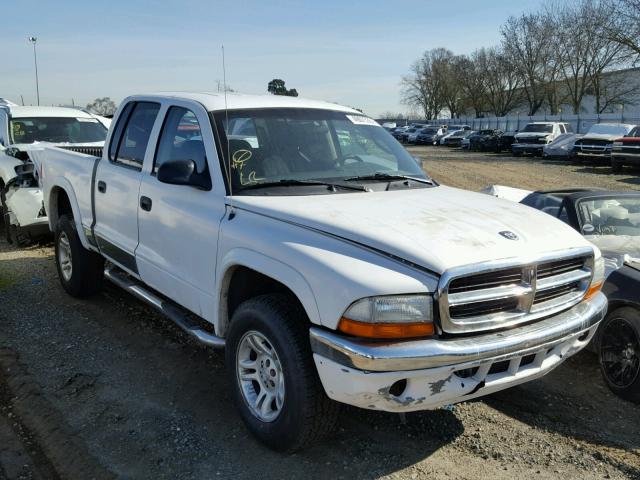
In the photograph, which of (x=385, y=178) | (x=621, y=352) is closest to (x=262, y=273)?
(x=385, y=178)

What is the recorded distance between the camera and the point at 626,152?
2206 centimetres

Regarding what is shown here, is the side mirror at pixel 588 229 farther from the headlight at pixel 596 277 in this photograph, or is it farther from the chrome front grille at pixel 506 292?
the chrome front grille at pixel 506 292

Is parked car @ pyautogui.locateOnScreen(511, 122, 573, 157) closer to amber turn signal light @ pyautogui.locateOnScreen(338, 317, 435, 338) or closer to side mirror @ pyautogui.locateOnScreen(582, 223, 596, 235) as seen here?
side mirror @ pyautogui.locateOnScreen(582, 223, 596, 235)

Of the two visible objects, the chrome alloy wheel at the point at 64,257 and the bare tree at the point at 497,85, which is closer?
the chrome alloy wheel at the point at 64,257

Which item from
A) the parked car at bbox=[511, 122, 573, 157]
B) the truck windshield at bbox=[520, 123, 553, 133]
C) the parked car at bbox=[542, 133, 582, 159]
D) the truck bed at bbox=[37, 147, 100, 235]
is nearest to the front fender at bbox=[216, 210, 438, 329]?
the truck bed at bbox=[37, 147, 100, 235]

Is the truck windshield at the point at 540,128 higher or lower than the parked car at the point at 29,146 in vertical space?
higher

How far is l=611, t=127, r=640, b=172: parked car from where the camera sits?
21766 millimetres

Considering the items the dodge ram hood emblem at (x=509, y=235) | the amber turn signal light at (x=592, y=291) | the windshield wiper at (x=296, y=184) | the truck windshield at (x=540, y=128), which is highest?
the truck windshield at (x=540, y=128)

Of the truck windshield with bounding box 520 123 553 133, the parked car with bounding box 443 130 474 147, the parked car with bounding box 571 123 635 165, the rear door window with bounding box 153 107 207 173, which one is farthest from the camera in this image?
the parked car with bounding box 443 130 474 147

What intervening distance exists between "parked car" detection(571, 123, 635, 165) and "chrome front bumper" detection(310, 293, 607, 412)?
24346 millimetres

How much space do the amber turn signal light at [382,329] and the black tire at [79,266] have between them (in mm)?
3814

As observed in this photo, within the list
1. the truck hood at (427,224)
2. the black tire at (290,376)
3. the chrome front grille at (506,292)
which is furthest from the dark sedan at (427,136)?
the black tire at (290,376)

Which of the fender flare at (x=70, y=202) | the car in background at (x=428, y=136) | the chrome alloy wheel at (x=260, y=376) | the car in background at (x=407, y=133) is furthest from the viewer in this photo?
the car in background at (x=407, y=133)

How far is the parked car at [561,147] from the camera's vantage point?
28.5 metres
